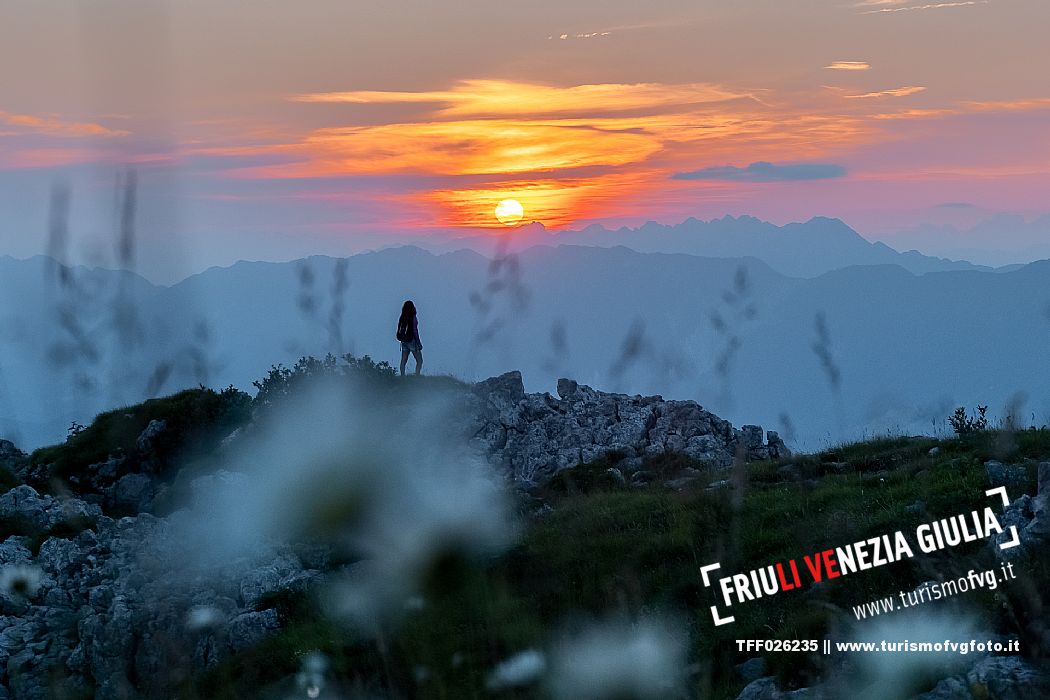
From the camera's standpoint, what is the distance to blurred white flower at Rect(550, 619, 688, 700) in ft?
33.0

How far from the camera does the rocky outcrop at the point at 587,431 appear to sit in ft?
77.6

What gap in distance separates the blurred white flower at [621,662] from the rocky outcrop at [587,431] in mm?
11142

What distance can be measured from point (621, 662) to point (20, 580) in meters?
11.5

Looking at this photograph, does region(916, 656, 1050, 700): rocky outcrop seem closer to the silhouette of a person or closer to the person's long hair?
the silhouette of a person

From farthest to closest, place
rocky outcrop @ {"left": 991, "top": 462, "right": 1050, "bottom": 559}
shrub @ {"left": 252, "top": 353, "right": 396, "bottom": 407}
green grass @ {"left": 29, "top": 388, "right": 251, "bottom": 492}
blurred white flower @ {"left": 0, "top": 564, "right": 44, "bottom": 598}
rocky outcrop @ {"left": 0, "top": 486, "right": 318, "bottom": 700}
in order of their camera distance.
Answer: green grass @ {"left": 29, "top": 388, "right": 251, "bottom": 492} < shrub @ {"left": 252, "top": 353, "right": 396, "bottom": 407} < blurred white flower @ {"left": 0, "top": 564, "right": 44, "bottom": 598} < rocky outcrop @ {"left": 0, "top": 486, "right": 318, "bottom": 700} < rocky outcrop @ {"left": 991, "top": 462, "right": 1050, "bottom": 559}

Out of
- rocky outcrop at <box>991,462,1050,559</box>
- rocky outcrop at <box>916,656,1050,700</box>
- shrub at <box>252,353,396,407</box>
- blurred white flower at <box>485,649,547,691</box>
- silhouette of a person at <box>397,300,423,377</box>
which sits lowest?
blurred white flower at <box>485,649,547,691</box>

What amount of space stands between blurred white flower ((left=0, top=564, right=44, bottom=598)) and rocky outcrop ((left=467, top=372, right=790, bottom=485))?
10.3m

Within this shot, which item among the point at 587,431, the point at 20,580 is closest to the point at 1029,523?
the point at 587,431

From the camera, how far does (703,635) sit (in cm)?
1137

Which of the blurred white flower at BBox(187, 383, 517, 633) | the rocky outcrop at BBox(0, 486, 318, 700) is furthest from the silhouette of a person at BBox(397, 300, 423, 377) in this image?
the rocky outcrop at BBox(0, 486, 318, 700)

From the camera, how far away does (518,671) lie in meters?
10.8

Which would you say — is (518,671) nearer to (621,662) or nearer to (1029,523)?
(621,662)

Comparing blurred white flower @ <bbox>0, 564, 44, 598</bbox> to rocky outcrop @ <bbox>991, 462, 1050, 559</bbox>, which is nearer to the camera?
rocky outcrop @ <bbox>991, 462, 1050, 559</bbox>

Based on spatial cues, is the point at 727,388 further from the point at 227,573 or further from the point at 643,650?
the point at 227,573
